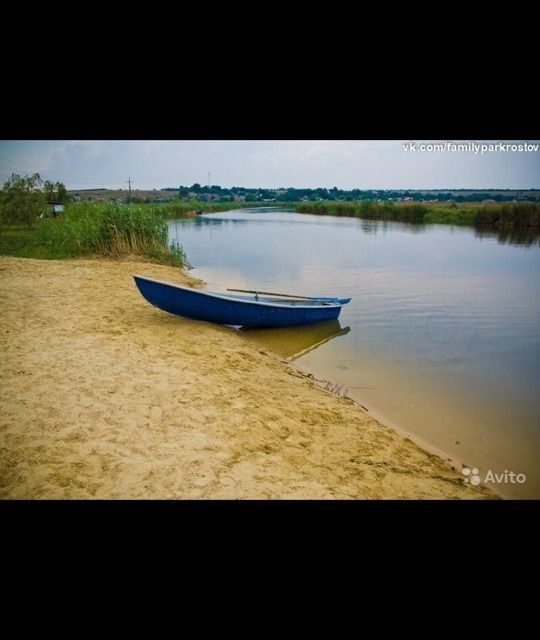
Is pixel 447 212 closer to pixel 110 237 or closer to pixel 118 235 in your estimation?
pixel 118 235

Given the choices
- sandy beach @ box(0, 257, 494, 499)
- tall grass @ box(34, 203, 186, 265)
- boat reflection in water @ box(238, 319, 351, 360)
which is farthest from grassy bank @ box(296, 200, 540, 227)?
sandy beach @ box(0, 257, 494, 499)

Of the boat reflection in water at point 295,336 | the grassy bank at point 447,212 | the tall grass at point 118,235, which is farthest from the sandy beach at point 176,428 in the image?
the grassy bank at point 447,212

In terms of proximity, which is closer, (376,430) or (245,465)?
(245,465)

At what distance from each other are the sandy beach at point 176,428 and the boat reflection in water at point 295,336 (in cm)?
88

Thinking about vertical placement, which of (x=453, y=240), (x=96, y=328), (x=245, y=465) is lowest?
(x=245, y=465)

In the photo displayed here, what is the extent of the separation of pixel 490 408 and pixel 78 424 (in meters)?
4.03

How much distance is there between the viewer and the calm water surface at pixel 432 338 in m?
3.74

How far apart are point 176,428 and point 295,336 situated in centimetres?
364

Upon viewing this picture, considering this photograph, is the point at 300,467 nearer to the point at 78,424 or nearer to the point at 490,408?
the point at 78,424

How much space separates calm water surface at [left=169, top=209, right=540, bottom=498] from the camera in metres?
3.74

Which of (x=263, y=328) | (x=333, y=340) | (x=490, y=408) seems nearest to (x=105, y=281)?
(x=263, y=328)

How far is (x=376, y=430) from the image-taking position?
3.38 metres

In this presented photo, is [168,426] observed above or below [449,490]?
above

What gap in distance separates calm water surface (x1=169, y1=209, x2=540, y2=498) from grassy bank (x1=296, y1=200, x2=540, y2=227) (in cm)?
473
